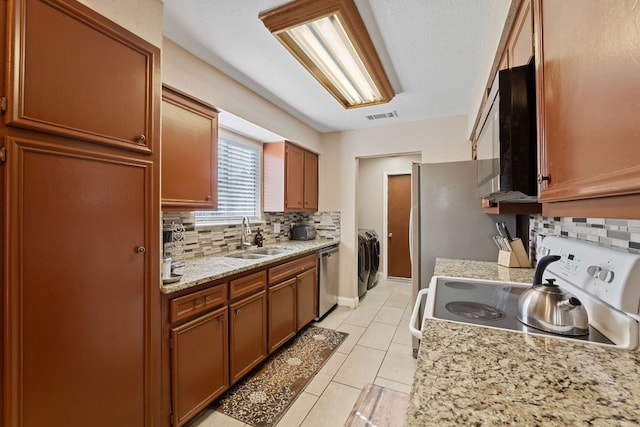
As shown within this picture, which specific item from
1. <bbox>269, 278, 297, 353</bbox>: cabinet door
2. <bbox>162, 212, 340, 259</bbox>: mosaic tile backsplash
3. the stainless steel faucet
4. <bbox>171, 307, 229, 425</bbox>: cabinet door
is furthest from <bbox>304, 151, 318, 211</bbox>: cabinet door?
<bbox>171, 307, 229, 425</bbox>: cabinet door

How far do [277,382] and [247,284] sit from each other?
0.78m

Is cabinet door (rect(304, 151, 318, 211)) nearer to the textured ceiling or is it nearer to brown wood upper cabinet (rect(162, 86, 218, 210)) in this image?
the textured ceiling

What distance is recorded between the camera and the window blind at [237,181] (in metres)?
2.67

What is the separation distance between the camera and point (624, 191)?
452 millimetres

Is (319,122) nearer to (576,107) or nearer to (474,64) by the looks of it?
(474,64)

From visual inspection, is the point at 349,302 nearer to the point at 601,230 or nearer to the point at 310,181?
the point at 310,181

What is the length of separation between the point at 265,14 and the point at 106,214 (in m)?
1.31

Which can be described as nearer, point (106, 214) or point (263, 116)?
point (106, 214)

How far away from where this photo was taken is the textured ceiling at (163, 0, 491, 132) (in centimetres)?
146

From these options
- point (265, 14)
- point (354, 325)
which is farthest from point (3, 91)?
point (354, 325)

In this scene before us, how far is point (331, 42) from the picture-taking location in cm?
165

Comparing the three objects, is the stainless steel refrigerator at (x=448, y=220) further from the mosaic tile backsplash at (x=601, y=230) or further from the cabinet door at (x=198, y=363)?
the cabinet door at (x=198, y=363)

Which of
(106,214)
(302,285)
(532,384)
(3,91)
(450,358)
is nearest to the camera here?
(532,384)

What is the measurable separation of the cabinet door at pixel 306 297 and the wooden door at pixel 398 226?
245 centimetres
